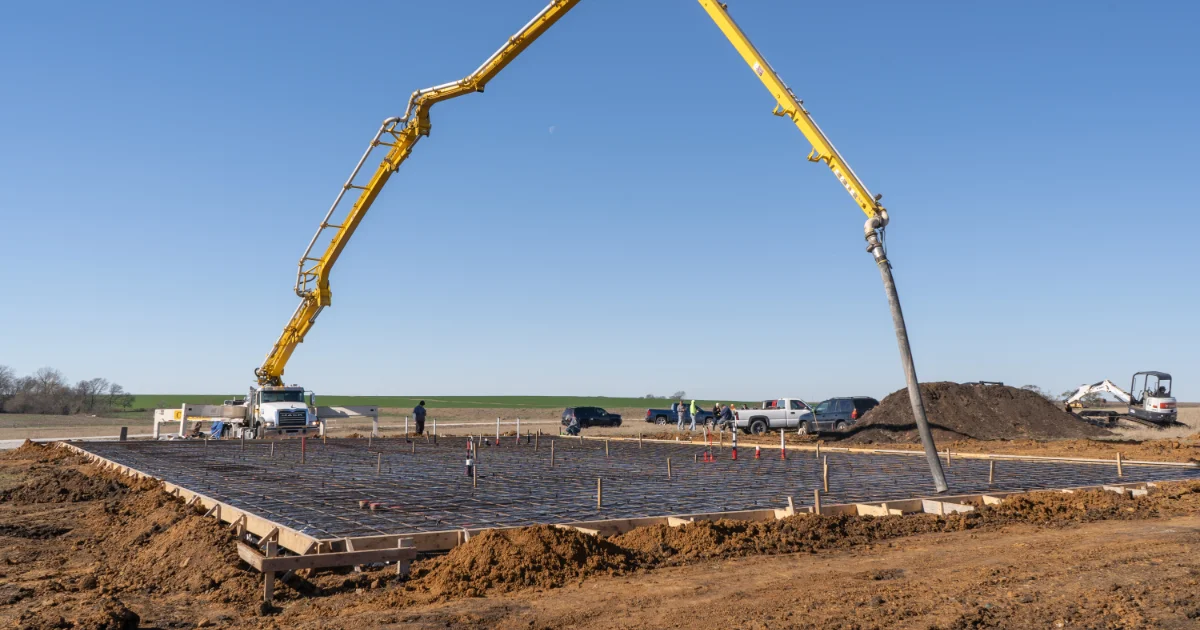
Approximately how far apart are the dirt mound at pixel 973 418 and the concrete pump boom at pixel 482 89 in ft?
59.7

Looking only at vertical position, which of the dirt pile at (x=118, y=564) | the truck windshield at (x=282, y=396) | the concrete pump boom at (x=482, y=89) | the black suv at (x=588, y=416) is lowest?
the dirt pile at (x=118, y=564)

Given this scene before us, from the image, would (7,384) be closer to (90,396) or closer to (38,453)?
(90,396)

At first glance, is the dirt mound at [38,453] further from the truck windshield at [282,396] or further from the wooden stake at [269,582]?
the wooden stake at [269,582]

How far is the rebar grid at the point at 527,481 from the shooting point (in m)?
13.2

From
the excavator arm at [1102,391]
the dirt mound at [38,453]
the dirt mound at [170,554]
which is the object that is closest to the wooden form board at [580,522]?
the dirt mound at [170,554]

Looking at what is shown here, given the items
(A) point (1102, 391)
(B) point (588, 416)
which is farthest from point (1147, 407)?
(B) point (588, 416)

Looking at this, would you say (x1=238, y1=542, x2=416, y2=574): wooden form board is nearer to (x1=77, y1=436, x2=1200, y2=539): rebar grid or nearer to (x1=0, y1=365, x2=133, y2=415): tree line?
(x1=77, y1=436, x2=1200, y2=539): rebar grid

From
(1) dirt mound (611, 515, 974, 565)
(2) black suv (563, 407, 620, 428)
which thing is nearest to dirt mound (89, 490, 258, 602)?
(1) dirt mound (611, 515, 974, 565)

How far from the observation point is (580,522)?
11.6m

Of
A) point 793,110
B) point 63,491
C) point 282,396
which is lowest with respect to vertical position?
point 63,491

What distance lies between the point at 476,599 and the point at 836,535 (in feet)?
17.2

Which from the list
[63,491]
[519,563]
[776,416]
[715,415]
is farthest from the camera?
[715,415]

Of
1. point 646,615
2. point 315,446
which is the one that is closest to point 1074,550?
point 646,615

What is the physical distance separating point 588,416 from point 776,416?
44.1 feet
